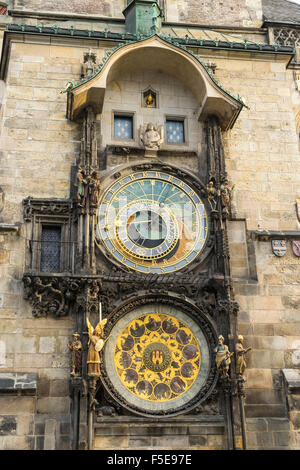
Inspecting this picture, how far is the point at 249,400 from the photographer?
1179 centimetres

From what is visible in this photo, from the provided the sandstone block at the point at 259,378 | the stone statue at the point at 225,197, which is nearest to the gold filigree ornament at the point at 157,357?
the sandstone block at the point at 259,378

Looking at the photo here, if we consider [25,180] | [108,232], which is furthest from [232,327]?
[25,180]

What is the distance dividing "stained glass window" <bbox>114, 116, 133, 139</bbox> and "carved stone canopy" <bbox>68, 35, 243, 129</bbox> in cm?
44

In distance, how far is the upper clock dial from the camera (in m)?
12.5

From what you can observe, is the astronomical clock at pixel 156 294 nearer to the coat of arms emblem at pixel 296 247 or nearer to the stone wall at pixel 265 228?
the stone wall at pixel 265 228

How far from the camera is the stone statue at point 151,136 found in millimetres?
13383

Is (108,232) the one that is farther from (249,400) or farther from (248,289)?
(249,400)

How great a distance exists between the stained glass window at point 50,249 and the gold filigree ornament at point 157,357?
1.63 meters

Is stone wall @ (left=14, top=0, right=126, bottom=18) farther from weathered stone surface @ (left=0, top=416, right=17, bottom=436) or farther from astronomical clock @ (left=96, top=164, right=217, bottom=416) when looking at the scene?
weathered stone surface @ (left=0, top=416, right=17, bottom=436)

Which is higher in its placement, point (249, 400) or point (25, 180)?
point (25, 180)

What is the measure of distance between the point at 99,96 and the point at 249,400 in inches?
230

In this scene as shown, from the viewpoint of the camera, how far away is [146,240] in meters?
12.6

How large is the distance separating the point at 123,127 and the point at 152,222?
6.80 feet

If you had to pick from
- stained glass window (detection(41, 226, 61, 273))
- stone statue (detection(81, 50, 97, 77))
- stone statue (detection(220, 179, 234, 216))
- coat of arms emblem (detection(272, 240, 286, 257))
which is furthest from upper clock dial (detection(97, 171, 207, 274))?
stone statue (detection(81, 50, 97, 77))
